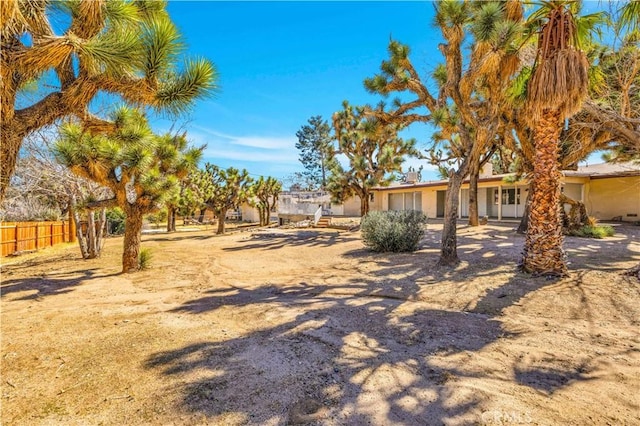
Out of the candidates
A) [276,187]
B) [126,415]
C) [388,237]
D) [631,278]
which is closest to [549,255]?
[631,278]

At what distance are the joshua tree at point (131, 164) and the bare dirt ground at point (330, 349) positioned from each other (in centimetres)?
201

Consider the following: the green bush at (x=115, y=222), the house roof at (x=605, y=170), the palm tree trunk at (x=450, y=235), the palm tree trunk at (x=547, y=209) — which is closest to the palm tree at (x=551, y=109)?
the palm tree trunk at (x=547, y=209)

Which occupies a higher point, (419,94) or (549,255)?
(419,94)

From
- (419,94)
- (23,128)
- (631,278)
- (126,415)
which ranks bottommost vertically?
(126,415)

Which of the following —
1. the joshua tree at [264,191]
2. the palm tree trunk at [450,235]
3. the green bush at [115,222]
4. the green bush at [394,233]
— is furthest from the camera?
the joshua tree at [264,191]

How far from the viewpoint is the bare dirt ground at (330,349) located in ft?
9.51

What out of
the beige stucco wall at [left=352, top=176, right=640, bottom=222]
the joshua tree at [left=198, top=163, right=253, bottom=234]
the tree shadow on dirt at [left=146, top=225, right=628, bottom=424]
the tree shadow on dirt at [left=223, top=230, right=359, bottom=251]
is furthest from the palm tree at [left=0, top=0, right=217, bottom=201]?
the beige stucco wall at [left=352, top=176, right=640, bottom=222]

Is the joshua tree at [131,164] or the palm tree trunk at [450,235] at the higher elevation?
the joshua tree at [131,164]

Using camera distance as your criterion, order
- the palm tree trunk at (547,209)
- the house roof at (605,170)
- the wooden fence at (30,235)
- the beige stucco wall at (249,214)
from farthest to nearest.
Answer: the beige stucco wall at (249,214)
the house roof at (605,170)
the wooden fence at (30,235)
the palm tree trunk at (547,209)

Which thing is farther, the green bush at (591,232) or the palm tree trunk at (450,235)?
the green bush at (591,232)

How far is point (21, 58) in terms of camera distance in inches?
149

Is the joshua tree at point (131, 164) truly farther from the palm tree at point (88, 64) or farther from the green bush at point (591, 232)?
the green bush at point (591, 232)

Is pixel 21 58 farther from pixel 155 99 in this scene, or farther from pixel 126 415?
pixel 126 415

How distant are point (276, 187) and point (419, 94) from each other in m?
18.7
